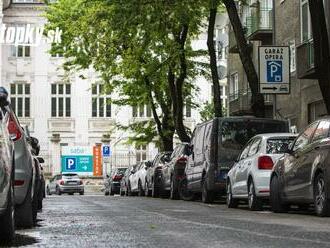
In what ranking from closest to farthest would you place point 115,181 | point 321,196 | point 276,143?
point 321,196 → point 276,143 → point 115,181

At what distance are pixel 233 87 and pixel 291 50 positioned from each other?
11.2 meters

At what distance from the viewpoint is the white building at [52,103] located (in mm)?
71562

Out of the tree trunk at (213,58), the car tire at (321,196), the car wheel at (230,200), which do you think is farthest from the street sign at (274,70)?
the car tire at (321,196)

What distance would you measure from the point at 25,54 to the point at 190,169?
1943 inches

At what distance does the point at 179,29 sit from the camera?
1325 inches

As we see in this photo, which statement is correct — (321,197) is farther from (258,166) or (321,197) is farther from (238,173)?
(238,173)

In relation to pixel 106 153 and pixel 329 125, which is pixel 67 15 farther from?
pixel 329 125

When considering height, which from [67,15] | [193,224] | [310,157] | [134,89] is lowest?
[193,224]

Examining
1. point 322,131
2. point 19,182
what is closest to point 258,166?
point 322,131

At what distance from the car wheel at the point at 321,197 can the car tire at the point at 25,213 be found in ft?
16.6

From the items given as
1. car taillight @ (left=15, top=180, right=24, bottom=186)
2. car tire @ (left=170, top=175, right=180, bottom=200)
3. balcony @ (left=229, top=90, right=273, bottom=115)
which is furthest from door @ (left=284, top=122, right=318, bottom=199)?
balcony @ (left=229, top=90, right=273, bottom=115)

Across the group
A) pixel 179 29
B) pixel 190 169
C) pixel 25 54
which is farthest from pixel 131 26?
pixel 25 54

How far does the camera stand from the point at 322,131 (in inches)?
593

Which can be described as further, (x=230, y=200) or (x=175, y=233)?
(x=230, y=200)
